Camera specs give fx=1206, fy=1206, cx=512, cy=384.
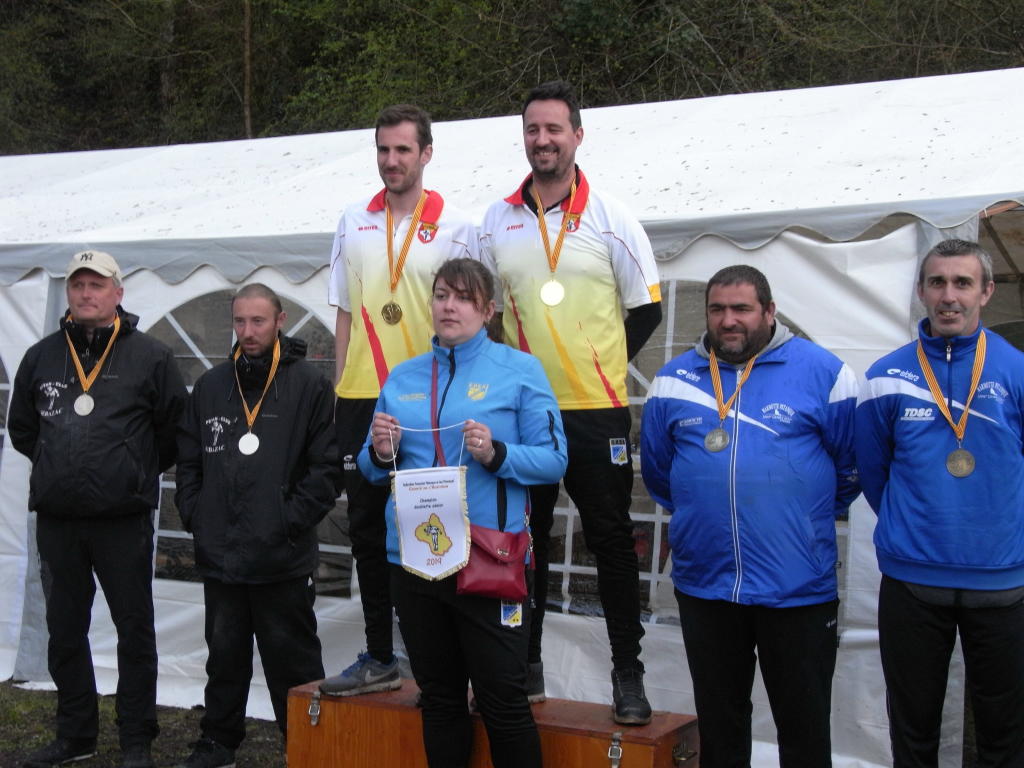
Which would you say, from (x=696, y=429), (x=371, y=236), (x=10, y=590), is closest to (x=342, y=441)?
(x=371, y=236)

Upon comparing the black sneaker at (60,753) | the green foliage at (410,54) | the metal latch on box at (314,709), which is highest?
the green foliage at (410,54)

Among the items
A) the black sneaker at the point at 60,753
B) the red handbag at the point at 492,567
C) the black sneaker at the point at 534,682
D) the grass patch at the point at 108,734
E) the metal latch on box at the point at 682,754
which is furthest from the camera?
the grass patch at the point at 108,734

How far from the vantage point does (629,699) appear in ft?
11.5

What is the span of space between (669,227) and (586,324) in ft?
3.64

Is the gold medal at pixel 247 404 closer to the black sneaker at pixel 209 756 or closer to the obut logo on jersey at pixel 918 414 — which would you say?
the black sneaker at pixel 209 756

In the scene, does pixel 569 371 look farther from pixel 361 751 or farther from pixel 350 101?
pixel 350 101

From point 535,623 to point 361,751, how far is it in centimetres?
71

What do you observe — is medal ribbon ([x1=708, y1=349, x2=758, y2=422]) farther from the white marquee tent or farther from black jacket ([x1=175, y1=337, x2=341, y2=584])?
black jacket ([x1=175, y1=337, x2=341, y2=584])

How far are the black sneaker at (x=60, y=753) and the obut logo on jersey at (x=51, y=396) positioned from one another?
1.22 m

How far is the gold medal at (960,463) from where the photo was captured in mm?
3078

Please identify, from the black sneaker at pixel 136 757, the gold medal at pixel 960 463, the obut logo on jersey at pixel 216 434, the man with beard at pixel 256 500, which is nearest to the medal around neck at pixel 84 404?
the man with beard at pixel 256 500

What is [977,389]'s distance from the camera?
10.2 ft

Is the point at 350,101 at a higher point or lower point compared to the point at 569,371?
higher

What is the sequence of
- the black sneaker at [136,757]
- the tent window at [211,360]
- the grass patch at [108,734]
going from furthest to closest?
the tent window at [211,360] < the grass patch at [108,734] < the black sneaker at [136,757]
